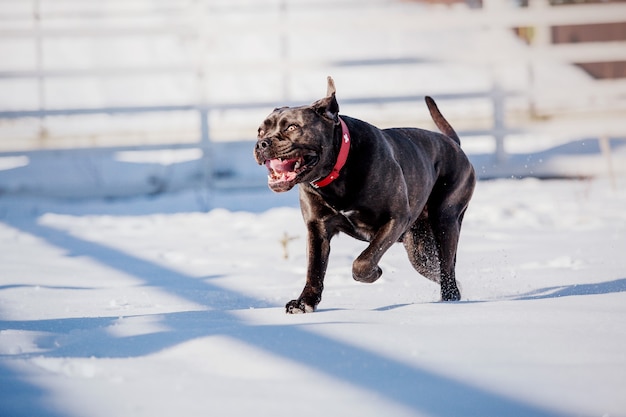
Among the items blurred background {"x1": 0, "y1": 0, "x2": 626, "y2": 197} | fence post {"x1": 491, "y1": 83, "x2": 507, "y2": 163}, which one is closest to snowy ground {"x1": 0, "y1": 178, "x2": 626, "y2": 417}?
blurred background {"x1": 0, "y1": 0, "x2": 626, "y2": 197}

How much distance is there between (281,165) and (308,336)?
3.34 ft

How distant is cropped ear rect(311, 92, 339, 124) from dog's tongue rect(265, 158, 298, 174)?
9.4 inches

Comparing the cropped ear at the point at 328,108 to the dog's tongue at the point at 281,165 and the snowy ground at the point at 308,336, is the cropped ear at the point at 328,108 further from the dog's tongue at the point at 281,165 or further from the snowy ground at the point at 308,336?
the snowy ground at the point at 308,336

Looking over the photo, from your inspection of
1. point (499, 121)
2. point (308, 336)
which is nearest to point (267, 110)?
point (499, 121)

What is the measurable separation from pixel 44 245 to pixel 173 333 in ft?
13.1

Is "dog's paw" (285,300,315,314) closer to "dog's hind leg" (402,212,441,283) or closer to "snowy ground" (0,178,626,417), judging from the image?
"snowy ground" (0,178,626,417)

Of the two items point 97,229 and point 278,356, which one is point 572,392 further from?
point 97,229

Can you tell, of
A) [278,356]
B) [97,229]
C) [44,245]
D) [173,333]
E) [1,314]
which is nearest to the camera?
[278,356]

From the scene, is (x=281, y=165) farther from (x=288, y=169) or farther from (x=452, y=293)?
(x=452, y=293)

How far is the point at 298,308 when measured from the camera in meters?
3.54

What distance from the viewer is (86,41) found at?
1330 cm

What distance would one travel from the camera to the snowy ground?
223 cm

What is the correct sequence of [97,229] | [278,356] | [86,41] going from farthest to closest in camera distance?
1. [86,41]
2. [97,229]
3. [278,356]

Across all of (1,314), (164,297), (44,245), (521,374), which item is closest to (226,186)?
(44,245)
